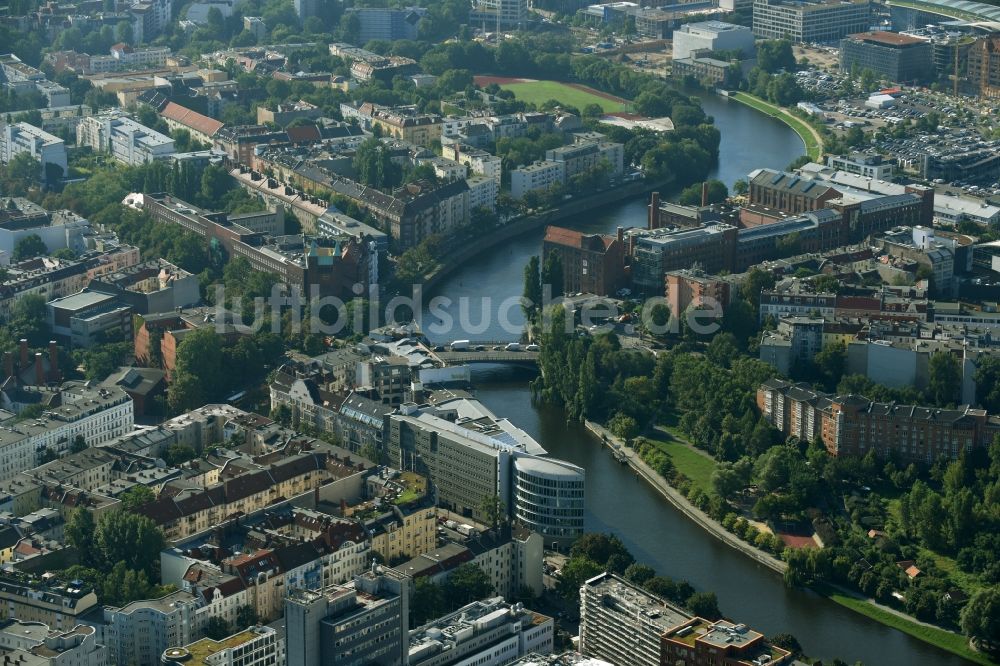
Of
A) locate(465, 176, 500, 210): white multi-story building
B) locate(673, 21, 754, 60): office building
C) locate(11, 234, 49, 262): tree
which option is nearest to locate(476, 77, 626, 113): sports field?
locate(673, 21, 754, 60): office building

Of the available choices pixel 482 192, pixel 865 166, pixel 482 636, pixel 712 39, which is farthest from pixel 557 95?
pixel 482 636

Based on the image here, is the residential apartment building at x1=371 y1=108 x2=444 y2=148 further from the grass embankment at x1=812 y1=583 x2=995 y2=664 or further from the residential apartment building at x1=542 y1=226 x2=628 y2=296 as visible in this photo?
the grass embankment at x1=812 y1=583 x2=995 y2=664

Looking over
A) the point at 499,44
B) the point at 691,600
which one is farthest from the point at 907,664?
the point at 499,44

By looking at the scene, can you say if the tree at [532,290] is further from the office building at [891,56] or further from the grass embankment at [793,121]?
the office building at [891,56]

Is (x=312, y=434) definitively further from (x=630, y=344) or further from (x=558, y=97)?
(x=558, y=97)

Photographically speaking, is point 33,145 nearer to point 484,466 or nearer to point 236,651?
point 484,466
